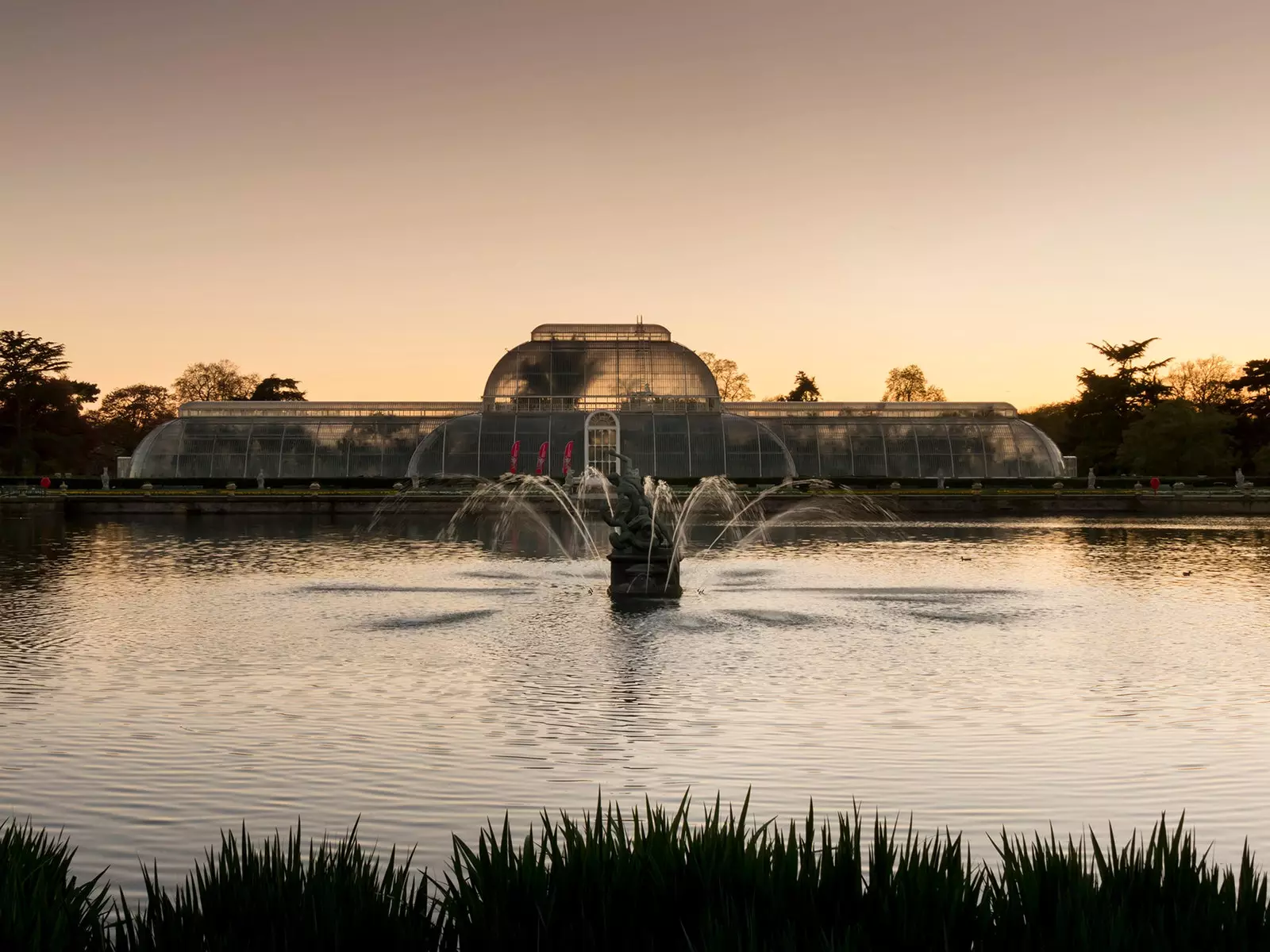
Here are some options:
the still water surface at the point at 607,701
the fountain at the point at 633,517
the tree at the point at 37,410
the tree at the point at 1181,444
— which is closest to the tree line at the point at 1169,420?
the tree at the point at 1181,444

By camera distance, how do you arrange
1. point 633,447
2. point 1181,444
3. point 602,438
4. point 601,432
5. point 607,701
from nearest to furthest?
1. point 607,701
2. point 633,447
3. point 602,438
4. point 601,432
5. point 1181,444

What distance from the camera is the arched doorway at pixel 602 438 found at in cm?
9950

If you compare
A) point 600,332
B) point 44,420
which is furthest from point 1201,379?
point 44,420

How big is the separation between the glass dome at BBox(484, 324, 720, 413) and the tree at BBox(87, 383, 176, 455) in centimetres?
5353

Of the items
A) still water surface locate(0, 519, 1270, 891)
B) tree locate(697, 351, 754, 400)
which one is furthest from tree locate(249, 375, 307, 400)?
still water surface locate(0, 519, 1270, 891)

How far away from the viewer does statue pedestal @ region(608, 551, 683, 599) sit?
31.7m

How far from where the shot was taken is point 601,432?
101 meters

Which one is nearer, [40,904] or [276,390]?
[40,904]

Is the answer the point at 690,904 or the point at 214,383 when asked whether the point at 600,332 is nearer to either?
the point at 214,383

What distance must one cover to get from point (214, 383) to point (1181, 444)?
10159 cm

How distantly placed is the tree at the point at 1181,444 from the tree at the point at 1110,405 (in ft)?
35.5

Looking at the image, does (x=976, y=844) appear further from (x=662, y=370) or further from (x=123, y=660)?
(x=662, y=370)

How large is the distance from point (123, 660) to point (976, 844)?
49.5 ft

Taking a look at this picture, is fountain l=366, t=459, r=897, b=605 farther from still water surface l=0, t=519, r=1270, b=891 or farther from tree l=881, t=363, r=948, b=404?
tree l=881, t=363, r=948, b=404
